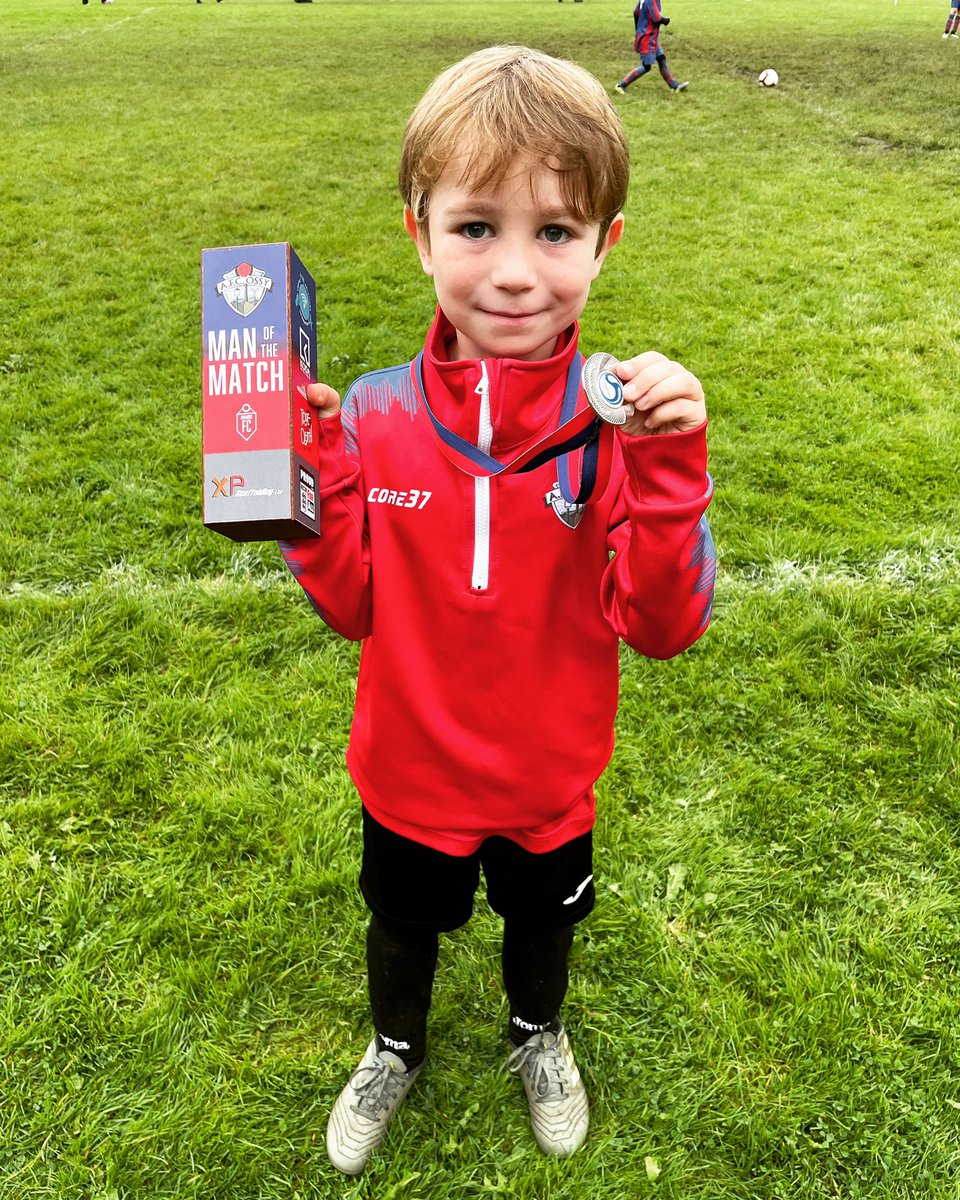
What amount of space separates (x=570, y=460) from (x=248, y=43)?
2273cm

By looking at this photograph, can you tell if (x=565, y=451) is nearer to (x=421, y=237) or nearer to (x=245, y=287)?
(x=421, y=237)

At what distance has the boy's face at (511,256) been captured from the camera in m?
1.31

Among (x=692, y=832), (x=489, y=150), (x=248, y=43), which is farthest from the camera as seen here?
(x=248, y=43)

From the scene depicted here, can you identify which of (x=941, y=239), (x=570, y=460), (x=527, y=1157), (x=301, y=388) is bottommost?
(x=527, y=1157)

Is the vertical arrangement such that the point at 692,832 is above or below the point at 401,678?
below

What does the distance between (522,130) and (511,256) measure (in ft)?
0.59

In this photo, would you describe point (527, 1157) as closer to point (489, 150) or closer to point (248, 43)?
point (489, 150)

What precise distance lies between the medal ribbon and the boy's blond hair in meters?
0.28

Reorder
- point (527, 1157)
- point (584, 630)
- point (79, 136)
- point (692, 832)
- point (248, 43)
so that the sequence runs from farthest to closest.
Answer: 1. point (248, 43)
2. point (79, 136)
3. point (692, 832)
4. point (527, 1157)
5. point (584, 630)

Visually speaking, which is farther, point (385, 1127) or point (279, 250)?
point (385, 1127)

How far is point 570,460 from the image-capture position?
58.4 inches

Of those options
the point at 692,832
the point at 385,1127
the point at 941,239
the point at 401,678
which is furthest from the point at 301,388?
the point at 941,239

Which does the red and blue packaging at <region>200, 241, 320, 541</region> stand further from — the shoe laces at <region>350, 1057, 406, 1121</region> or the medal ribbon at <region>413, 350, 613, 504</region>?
Answer: the shoe laces at <region>350, 1057, 406, 1121</region>

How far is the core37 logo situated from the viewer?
4.25 feet
